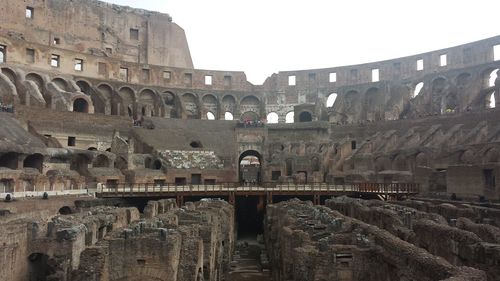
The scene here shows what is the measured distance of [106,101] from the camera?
5409cm

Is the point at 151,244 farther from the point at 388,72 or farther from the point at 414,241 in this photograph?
the point at 388,72

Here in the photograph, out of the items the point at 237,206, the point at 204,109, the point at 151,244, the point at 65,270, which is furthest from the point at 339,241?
the point at 204,109

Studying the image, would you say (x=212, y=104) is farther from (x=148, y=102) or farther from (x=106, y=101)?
(x=106, y=101)

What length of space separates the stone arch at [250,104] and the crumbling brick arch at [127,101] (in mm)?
14745

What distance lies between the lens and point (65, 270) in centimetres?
1230

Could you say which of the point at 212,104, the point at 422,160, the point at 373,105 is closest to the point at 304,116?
the point at 373,105

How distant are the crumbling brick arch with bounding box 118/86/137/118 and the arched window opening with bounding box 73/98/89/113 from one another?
4.33 m

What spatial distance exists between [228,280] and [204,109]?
4444 cm

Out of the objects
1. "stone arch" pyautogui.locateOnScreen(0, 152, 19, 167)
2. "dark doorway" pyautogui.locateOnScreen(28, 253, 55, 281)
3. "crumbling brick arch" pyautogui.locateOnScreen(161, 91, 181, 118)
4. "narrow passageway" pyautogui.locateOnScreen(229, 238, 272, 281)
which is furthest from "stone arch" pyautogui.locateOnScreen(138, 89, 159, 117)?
"dark doorway" pyautogui.locateOnScreen(28, 253, 55, 281)

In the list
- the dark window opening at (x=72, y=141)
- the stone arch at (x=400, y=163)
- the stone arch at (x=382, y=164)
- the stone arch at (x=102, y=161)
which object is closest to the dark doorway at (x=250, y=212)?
the stone arch at (x=102, y=161)

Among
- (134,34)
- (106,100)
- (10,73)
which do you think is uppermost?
(134,34)

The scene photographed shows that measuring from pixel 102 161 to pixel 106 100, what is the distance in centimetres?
1534

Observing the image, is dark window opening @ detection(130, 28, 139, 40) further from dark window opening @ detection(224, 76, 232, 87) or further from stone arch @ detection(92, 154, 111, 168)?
stone arch @ detection(92, 154, 111, 168)

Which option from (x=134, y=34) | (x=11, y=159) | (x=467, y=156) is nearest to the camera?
(x=11, y=159)
